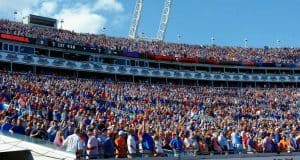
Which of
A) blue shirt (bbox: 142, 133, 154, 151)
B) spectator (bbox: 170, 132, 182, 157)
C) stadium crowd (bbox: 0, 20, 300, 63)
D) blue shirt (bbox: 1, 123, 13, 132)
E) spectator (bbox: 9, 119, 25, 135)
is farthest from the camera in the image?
stadium crowd (bbox: 0, 20, 300, 63)

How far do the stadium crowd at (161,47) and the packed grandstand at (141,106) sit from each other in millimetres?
163

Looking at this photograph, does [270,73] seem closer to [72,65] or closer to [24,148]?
[72,65]

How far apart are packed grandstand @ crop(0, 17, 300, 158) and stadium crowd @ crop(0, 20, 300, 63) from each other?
0.16 meters

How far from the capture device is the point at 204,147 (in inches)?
602

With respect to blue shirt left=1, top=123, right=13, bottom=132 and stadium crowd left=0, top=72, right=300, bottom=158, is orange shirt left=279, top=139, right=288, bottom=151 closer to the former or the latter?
stadium crowd left=0, top=72, right=300, bottom=158

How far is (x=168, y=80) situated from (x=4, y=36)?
2217 cm

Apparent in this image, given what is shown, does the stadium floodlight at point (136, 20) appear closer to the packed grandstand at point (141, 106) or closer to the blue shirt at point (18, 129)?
the packed grandstand at point (141, 106)

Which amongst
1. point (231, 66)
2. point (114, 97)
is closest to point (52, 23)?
point (231, 66)

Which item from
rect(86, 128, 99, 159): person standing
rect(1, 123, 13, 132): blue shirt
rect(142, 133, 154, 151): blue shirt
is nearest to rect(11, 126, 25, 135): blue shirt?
rect(1, 123, 13, 132): blue shirt

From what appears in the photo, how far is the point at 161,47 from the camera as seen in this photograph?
198ft

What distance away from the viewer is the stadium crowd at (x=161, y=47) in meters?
47.9

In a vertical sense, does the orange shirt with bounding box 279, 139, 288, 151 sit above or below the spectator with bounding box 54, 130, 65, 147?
below

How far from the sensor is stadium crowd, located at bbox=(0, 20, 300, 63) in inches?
1886

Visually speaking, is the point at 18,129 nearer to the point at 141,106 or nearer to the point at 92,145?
the point at 92,145
